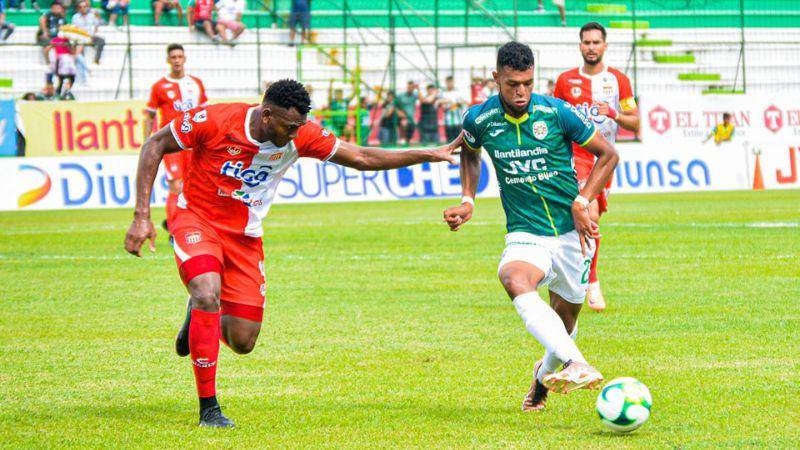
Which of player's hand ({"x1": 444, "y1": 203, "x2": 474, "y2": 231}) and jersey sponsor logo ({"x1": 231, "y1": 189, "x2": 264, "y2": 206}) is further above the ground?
jersey sponsor logo ({"x1": 231, "y1": 189, "x2": 264, "y2": 206})

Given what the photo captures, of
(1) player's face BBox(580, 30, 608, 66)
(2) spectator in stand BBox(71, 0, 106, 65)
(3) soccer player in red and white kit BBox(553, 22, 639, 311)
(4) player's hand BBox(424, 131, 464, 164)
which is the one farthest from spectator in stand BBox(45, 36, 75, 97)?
(4) player's hand BBox(424, 131, 464, 164)

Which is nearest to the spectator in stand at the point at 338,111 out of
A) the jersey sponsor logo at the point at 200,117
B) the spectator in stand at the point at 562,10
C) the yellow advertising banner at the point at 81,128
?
the yellow advertising banner at the point at 81,128

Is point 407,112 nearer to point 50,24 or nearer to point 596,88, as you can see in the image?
point 50,24

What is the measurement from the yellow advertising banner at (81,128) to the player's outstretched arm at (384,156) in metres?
19.8

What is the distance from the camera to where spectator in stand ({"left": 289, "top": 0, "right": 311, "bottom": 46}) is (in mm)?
33281

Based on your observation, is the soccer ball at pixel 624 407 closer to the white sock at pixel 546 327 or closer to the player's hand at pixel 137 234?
the white sock at pixel 546 327

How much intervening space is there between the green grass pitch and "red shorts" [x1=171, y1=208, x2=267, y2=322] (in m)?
0.61

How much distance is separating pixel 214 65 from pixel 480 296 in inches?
789

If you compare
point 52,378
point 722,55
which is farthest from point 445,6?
point 52,378

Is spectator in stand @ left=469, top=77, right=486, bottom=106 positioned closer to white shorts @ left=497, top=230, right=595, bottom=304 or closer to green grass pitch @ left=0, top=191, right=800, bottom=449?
green grass pitch @ left=0, top=191, right=800, bottom=449

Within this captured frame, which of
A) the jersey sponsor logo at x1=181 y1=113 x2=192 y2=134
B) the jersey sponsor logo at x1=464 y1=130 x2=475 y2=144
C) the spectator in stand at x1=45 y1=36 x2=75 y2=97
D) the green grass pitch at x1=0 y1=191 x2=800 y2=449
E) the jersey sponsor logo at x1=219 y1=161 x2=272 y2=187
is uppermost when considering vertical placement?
the spectator in stand at x1=45 y1=36 x2=75 y2=97

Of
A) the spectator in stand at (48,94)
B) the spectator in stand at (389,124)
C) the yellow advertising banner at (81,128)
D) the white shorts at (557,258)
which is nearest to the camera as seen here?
the white shorts at (557,258)

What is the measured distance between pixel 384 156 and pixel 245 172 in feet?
2.84

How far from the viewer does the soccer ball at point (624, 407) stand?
6391 millimetres
